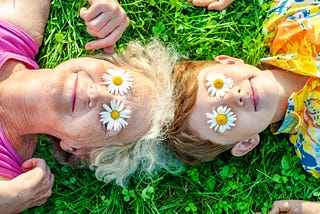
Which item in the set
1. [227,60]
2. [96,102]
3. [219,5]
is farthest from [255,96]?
[96,102]

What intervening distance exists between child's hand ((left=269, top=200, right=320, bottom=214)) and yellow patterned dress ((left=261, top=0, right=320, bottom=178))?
0.20 metres

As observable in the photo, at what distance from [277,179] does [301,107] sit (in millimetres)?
475

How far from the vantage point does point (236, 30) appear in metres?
3.16

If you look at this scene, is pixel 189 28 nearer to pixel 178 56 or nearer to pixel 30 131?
pixel 178 56

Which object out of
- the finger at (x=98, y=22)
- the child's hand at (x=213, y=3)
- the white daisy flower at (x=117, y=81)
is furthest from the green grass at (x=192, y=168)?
A: the white daisy flower at (x=117, y=81)

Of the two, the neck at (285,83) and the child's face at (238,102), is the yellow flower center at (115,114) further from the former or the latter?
the neck at (285,83)

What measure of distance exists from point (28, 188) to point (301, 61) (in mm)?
1710

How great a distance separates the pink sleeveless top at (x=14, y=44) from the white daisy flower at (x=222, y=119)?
112 centimetres

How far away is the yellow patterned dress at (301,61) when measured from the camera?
2.89 m

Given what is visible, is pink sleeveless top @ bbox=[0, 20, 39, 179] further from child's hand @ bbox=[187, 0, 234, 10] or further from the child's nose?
the child's nose

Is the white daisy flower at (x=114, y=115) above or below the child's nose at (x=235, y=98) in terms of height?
below

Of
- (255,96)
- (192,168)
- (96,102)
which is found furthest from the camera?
(192,168)

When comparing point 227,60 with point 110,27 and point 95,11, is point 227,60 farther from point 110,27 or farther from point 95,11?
point 95,11

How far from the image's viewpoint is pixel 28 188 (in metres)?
2.70
